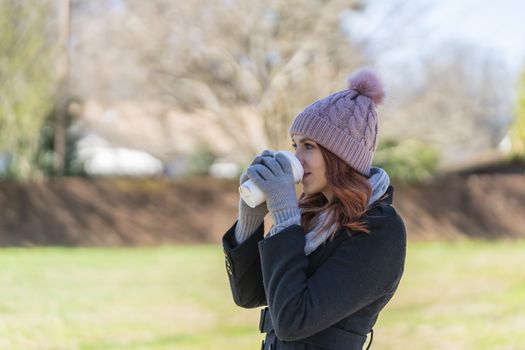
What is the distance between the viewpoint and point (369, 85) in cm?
218

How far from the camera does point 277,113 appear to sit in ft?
78.8

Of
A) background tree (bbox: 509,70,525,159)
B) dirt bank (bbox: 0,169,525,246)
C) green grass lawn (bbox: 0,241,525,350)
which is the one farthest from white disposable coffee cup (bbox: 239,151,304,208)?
background tree (bbox: 509,70,525,159)

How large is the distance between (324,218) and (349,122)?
0.26 metres

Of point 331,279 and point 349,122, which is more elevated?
point 349,122

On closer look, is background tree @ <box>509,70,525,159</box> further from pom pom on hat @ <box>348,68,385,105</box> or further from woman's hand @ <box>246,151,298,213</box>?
woman's hand @ <box>246,151,298,213</box>

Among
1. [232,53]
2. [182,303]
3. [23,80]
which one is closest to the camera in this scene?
[182,303]

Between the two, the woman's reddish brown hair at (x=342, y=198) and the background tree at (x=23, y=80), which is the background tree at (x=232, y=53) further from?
the woman's reddish brown hair at (x=342, y=198)

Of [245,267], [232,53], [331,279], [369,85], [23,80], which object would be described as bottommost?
[331,279]

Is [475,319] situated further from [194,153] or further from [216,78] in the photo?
[194,153]

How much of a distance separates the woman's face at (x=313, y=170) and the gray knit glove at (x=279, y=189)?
0.30ft

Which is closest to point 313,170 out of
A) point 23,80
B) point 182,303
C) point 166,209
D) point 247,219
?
point 247,219

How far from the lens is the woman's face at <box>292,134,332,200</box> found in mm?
2051

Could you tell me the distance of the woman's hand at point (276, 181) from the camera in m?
1.95

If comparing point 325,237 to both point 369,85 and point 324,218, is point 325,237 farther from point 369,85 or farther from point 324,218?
point 369,85
